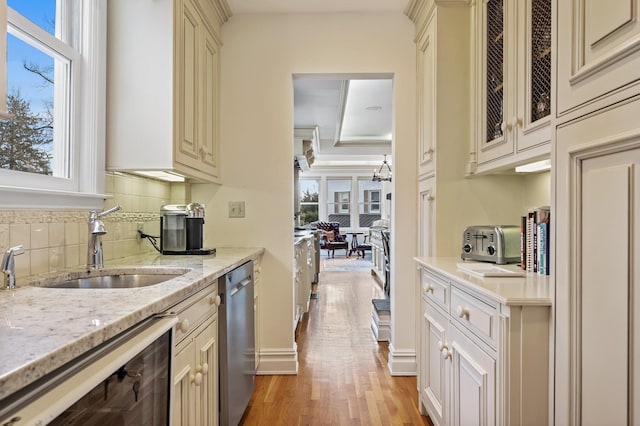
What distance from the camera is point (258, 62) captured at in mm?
2654

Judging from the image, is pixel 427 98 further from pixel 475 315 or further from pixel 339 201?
pixel 339 201

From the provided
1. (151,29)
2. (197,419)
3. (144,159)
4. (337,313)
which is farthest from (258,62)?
(337,313)

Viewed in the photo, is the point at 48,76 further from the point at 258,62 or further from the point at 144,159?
the point at 258,62

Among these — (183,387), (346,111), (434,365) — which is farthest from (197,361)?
(346,111)

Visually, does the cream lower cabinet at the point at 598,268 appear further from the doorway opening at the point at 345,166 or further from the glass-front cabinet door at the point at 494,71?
the doorway opening at the point at 345,166

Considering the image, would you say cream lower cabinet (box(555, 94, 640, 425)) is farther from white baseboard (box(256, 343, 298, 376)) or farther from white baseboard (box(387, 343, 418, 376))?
white baseboard (box(256, 343, 298, 376))

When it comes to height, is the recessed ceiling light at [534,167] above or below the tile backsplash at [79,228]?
above

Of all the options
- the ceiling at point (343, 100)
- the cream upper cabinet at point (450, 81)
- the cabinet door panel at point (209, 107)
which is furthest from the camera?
the ceiling at point (343, 100)

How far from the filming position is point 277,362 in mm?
2635

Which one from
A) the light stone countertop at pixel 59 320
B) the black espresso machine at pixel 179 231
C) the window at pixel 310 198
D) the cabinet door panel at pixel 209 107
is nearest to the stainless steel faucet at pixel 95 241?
the light stone countertop at pixel 59 320

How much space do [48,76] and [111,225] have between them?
0.73 metres

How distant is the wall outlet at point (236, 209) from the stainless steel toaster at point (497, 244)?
1.54 m

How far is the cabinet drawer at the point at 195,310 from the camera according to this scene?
1.21 metres

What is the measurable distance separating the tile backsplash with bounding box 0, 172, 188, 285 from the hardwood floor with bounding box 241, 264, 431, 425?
1.19m
